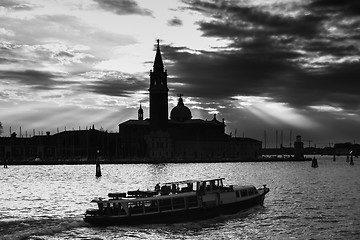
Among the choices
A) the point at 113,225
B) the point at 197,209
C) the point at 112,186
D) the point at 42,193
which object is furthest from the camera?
the point at 112,186

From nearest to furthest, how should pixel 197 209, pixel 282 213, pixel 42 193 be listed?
pixel 197 209 < pixel 282 213 < pixel 42 193

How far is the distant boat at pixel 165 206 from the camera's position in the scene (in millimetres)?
43250

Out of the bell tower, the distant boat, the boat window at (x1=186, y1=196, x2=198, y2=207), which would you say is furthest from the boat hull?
the bell tower

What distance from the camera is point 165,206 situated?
44781 millimetres

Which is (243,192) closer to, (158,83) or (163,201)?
(163,201)

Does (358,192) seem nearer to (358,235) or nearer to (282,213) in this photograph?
(282,213)

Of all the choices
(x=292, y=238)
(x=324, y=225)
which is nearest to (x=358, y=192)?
(x=324, y=225)

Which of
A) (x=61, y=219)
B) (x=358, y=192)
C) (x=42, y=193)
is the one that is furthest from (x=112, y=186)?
(x=61, y=219)

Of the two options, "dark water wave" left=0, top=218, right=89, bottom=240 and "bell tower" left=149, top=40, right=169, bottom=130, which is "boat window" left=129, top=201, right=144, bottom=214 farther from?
"bell tower" left=149, top=40, right=169, bottom=130

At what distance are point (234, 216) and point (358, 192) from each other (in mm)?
32335

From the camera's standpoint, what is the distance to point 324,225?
46.0m

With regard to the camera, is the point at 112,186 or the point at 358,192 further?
the point at 112,186

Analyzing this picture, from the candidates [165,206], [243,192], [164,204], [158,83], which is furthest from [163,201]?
[158,83]

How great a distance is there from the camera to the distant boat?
43.2 meters
